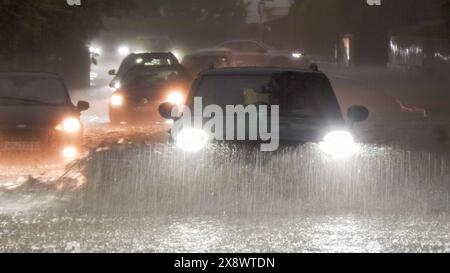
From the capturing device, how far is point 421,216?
10641 mm

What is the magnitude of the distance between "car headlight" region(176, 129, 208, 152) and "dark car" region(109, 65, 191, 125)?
14894mm

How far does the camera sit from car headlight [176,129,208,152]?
9727 millimetres

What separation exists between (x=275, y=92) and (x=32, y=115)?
21.6 ft

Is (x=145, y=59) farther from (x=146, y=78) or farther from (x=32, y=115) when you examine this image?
(x=32, y=115)

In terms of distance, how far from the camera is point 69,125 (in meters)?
17.2

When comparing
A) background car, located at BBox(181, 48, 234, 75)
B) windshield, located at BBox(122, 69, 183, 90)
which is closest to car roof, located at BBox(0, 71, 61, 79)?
windshield, located at BBox(122, 69, 183, 90)

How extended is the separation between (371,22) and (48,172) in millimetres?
55566

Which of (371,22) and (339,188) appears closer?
(339,188)

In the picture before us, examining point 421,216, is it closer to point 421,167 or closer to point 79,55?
point 421,167

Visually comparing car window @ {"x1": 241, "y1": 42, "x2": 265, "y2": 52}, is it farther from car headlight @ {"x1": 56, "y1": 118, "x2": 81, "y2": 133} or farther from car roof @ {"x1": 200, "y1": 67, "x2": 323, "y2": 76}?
car roof @ {"x1": 200, "y1": 67, "x2": 323, "y2": 76}

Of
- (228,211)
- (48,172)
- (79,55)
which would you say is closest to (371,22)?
(79,55)

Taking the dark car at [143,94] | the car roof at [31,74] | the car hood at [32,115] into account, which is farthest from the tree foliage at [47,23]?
the car hood at [32,115]

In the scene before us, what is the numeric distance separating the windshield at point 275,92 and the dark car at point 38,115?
553cm
